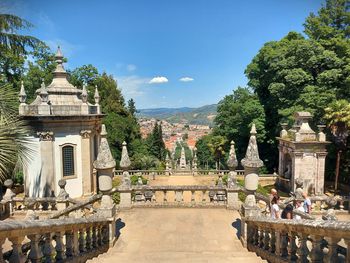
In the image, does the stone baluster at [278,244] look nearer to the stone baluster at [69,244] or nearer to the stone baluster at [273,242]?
the stone baluster at [273,242]

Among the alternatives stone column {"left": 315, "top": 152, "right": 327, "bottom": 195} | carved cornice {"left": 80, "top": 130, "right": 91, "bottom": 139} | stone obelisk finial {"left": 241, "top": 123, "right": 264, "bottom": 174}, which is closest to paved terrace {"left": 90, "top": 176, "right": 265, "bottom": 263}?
stone obelisk finial {"left": 241, "top": 123, "right": 264, "bottom": 174}

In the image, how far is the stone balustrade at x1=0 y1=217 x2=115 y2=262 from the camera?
16.5ft

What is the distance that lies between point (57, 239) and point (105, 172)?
3.13 metres

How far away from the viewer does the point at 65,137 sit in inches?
859

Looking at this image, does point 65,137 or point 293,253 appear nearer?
point 293,253

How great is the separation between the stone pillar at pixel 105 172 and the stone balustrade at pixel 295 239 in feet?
15.8

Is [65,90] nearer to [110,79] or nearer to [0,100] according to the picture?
→ [0,100]

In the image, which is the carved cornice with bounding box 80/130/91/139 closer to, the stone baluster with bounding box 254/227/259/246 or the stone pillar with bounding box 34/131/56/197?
the stone pillar with bounding box 34/131/56/197

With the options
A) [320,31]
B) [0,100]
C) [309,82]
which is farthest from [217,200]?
[320,31]

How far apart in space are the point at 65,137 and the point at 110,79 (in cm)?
2874

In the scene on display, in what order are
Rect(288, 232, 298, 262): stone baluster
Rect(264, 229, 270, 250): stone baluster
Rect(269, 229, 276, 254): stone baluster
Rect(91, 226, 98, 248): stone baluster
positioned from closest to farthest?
Rect(288, 232, 298, 262): stone baluster < Rect(269, 229, 276, 254): stone baluster < Rect(264, 229, 270, 250): stone baluster < Rect(91, 226, 98, 248): stone baluster

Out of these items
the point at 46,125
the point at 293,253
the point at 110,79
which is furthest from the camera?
the point at 110,79

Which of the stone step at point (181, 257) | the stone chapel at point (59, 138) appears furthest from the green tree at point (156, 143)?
the stone step at point (181, 257)

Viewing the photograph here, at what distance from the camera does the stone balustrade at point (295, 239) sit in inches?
203
